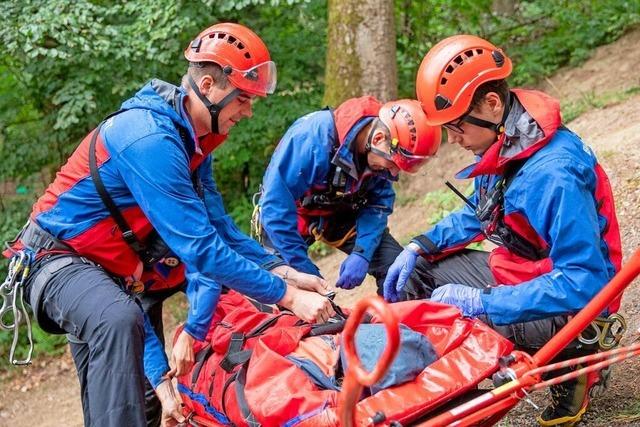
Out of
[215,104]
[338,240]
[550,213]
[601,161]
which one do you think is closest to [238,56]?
[215,104]

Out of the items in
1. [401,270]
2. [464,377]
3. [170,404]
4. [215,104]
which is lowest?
[170,404]

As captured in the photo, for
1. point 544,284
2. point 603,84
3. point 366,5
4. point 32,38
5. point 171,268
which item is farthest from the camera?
point 603,84

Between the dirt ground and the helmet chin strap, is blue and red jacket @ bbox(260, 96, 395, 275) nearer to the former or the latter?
the helmet chin strap

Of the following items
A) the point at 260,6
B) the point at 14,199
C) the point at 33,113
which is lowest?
the point at 14,199

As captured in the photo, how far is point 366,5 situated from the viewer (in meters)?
8.00

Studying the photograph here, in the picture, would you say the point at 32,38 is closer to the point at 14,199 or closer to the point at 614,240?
the point at 14,199

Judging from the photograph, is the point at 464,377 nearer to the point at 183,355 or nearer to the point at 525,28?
the point at 183,355

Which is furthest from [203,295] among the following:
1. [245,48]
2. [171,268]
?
[245,48]

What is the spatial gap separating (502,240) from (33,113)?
7406 millimetres

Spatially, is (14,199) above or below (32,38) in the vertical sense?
below

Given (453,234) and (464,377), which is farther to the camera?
(453,234)

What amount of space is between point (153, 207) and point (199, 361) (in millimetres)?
896

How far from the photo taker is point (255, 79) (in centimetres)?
382

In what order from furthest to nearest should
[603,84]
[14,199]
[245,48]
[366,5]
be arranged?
1. [14,199]
2. [603,84]
3. [366,5]
4. [245,48]
